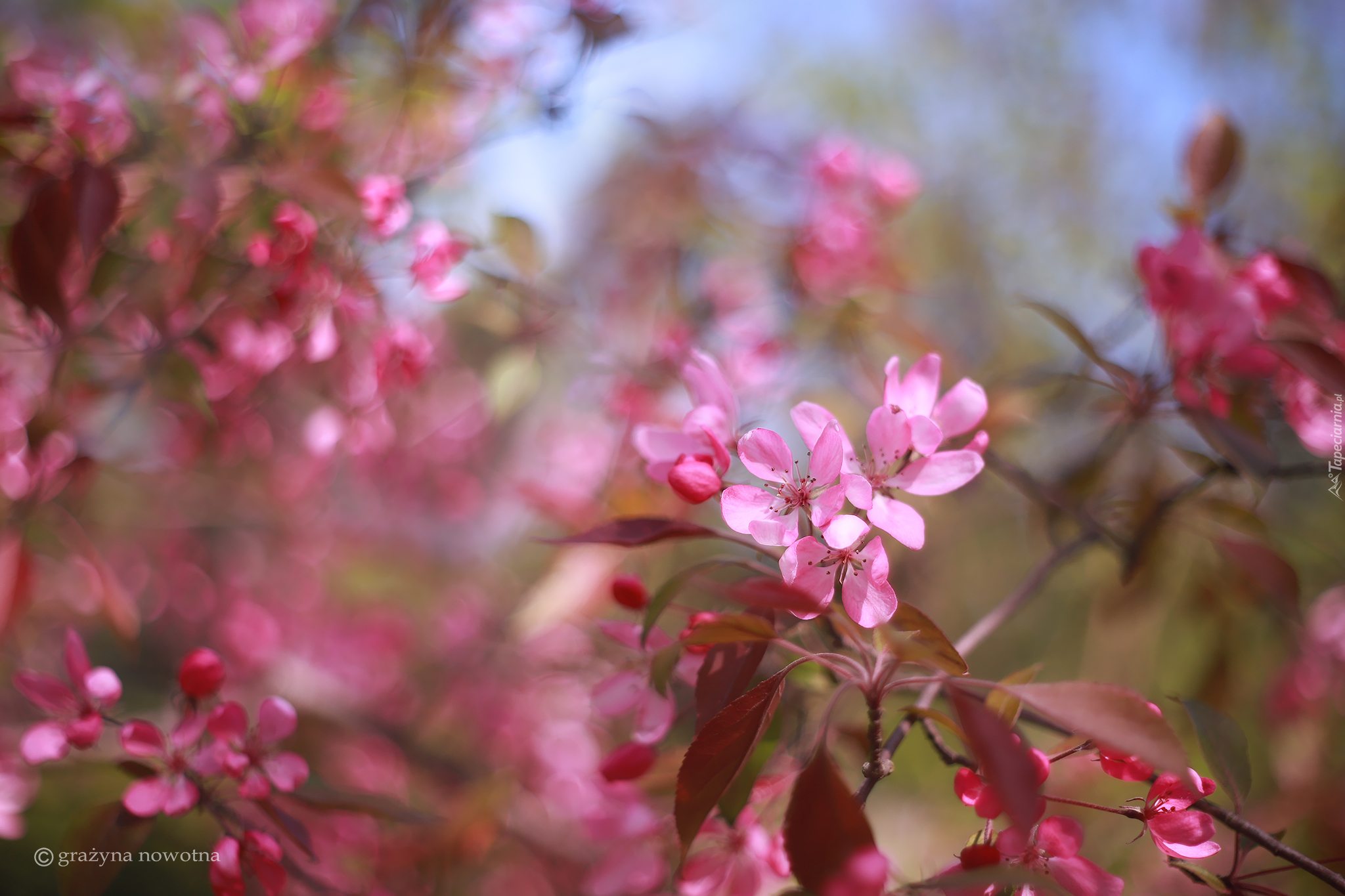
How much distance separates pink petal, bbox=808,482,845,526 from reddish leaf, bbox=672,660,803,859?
0.11 metres

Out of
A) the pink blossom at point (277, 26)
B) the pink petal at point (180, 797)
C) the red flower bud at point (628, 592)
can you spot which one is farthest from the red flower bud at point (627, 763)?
the pink blossom at point (277, 26)

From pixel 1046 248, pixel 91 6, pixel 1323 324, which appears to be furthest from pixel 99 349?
pixel 1046 248

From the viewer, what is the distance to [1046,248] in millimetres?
3873

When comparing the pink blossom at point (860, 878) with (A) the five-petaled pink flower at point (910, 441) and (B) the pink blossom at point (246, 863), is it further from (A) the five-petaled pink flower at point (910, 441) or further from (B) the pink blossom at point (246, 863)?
(B) the pink blossom at point (246, 863)

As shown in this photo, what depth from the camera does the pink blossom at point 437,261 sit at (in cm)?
96

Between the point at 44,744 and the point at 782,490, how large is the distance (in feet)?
2.41

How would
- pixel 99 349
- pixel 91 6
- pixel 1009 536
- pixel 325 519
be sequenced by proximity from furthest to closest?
pixel 1009 536 < pixel 325 519 < pixel 91 6 < pixel 99 349

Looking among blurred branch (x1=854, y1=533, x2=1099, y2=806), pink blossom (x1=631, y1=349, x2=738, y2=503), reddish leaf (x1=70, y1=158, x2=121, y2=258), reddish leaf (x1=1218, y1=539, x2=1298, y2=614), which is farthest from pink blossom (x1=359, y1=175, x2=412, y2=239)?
reddish leaf (x1=1218, y1=539, x2=1298, y2=614)

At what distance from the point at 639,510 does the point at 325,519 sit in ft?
6.05

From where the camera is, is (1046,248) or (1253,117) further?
(1046,248)

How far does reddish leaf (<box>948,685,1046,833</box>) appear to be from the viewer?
14.7 inches

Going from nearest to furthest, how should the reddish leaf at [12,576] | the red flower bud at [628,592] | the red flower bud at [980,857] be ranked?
1. the red flower bud at [980,857]
2. the red flower bud at [628,592]
3. the reddish leaf at [12,576]

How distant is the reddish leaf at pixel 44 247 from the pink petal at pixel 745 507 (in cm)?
73

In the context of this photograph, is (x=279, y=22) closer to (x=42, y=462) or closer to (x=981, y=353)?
(x=42, y=462)
